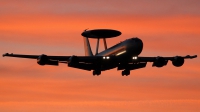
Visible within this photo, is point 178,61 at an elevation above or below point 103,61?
above

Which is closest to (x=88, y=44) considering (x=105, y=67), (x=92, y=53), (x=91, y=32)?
(x=92, y=53)

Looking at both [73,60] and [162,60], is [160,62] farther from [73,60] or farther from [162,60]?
[73,60]

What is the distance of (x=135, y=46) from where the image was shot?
121m

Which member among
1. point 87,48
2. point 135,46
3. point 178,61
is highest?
point 87,48

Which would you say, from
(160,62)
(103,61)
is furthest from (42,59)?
(160,62)

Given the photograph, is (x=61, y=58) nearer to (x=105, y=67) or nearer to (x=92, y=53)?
(x=105, y=67)

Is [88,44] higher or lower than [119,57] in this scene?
higher

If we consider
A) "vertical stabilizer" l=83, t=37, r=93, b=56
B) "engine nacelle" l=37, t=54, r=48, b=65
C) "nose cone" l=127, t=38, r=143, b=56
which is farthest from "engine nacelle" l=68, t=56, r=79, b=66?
"vertical stabilizer" l=83, t=37, r=93, b=56

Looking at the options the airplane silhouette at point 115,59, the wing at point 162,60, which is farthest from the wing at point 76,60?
the wing at point 162,60

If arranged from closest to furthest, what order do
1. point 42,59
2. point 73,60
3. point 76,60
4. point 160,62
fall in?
point 42,59 → point 73,60 → point 76,60 → point 160,62

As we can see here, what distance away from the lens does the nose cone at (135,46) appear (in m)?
121

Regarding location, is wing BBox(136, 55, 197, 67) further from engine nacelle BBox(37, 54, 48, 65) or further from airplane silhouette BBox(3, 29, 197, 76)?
engine nacelle BBox(37, 54, 48, 65)

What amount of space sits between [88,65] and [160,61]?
15.5 m

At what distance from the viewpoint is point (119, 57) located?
124 metres
